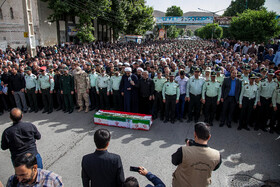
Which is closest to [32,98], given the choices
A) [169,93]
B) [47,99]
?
[47,99]

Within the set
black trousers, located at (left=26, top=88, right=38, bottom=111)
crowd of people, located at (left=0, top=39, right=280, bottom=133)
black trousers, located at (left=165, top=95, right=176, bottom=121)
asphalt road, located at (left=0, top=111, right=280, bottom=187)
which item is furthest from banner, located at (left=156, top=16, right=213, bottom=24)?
black trousers, located at (left=26, top=88, right=38, bottom=111)

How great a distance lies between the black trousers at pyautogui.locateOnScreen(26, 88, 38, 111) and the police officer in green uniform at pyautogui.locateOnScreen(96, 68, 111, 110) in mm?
2754

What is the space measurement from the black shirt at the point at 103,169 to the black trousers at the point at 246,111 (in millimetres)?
5400

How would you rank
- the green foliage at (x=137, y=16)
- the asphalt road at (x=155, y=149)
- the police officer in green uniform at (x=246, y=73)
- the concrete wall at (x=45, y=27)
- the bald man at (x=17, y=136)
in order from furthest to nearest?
the green foliage at (x=137, y=16), the concrete wall at (x=45, y=27), the police officer in green uniform at (x=246, y=73), the asphalt road at (x=155, y=149), the bald man at (x=17, y=136)

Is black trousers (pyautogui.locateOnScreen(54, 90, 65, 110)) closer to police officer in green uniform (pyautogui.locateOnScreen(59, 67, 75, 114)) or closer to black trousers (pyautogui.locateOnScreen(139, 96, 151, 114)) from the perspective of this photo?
police officer in green uniform (pyautogui.locateOnScreen(59, 67, 75, 114))

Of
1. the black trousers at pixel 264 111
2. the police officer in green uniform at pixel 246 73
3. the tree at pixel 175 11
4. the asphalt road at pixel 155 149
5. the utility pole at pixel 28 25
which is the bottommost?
the asphalt road at pixel 155 149

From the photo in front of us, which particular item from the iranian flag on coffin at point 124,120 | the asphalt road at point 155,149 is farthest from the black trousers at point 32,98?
the iranian flag on coffin at point 124,120

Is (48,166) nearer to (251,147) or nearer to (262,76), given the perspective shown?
(251,147)

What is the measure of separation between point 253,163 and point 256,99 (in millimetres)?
2384

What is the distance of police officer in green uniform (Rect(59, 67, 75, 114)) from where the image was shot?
807 centimetres

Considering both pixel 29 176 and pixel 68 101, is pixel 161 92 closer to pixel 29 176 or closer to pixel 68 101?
pixel 68 101

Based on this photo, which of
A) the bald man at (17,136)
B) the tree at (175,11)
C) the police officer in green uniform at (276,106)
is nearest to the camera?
the bald man at (17,136)

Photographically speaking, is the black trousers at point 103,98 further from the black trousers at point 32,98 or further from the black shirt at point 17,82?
the black shirt at point 17,82

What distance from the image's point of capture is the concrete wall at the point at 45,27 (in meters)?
24.3
